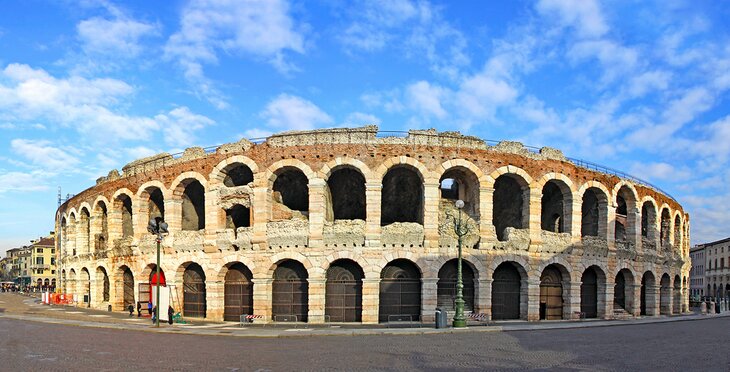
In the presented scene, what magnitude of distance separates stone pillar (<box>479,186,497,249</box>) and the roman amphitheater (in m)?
0.07

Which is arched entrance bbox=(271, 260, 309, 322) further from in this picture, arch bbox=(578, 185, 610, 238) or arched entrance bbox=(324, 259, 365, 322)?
arch bbox=(578, 185, 610, 238)

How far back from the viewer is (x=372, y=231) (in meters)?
Result: 29.6

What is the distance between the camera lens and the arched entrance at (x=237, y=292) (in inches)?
1235

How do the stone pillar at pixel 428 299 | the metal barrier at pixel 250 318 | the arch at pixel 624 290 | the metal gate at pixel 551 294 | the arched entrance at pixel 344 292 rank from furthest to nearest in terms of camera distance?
the arch at pixel 624 290 → the metal gate at pixel 551 294 → the arched entrance at pixel 344 292 → the stone pillar at pixel 428 299 → the metal barrier at pixel 250 318

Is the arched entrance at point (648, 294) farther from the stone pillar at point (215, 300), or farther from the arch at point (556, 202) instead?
the stone pillar at point (215, 300)

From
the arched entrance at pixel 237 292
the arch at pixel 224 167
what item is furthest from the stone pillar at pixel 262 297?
the arch at pixel 224 167

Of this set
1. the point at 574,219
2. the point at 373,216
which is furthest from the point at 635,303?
the point at 373,216

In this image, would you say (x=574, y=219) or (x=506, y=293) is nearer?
(x=506, y=293)

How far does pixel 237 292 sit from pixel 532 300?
1727cm

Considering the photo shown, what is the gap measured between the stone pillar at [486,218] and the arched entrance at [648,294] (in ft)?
50.3

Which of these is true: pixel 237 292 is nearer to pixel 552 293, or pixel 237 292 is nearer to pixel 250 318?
pixel 250 318

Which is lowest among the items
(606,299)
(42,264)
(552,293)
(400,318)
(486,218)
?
(42,264)

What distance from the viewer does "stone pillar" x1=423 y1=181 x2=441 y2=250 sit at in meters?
29.8

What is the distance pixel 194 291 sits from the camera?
33.3 metres
